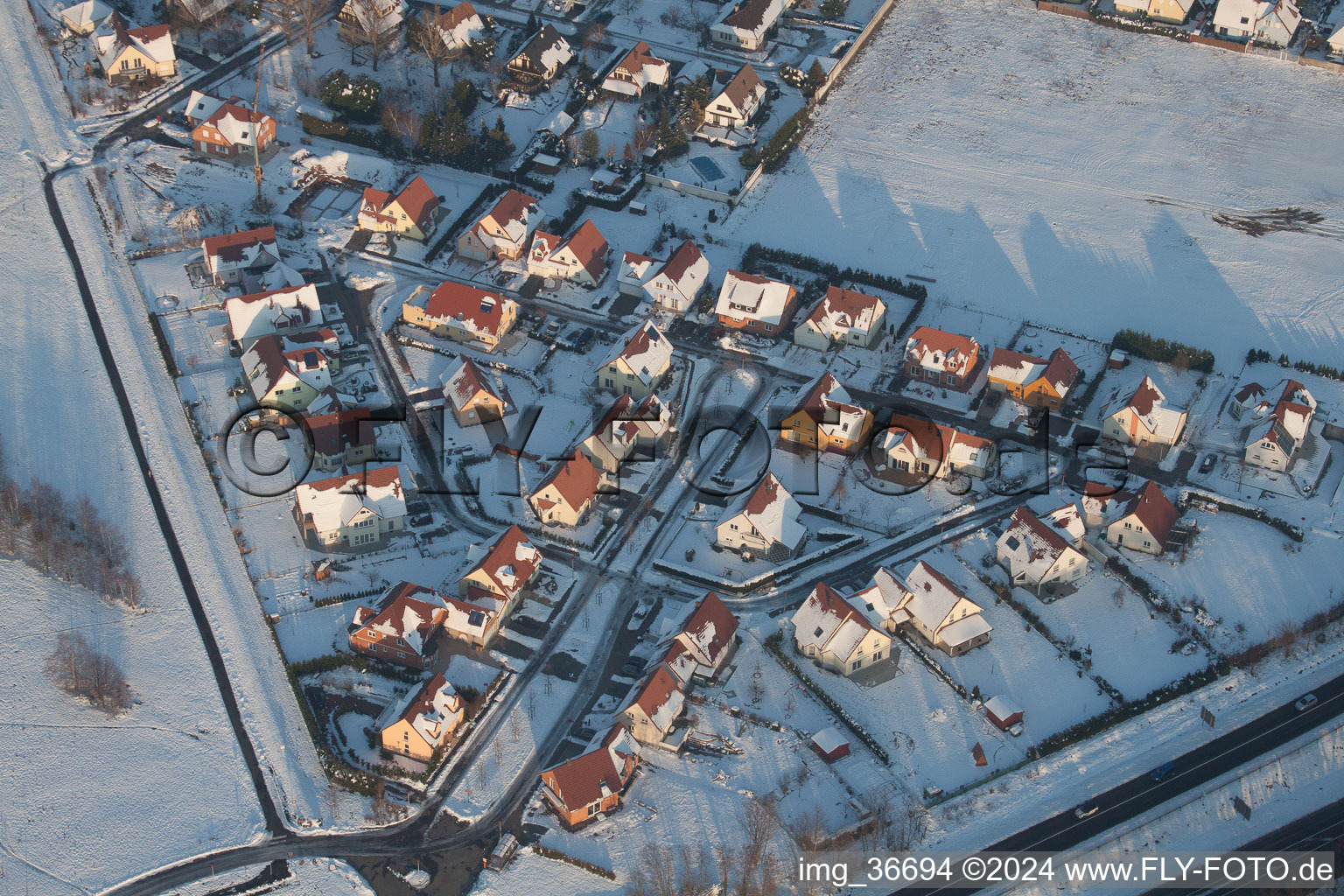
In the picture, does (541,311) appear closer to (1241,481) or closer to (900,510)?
(900,510)

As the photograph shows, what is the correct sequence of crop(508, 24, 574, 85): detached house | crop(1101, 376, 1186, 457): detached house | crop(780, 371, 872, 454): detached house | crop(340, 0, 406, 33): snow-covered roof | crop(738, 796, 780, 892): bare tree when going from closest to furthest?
crop(738, 796, 780, 892): bare tree → crop(1101, 376, 1186, 457): detached house → crop(780, 371, 872, 454): detached house → crop(508, 24, 574, 85): detached house → crop(340, 0, 406, 33): snow-covered roof

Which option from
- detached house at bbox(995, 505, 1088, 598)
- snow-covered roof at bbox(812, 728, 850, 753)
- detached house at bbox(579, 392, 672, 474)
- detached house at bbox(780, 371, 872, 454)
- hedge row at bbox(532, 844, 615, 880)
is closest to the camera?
hedge row at bbox(532, 844, 615, 880)

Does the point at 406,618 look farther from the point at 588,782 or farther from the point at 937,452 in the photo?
the point at 937,452

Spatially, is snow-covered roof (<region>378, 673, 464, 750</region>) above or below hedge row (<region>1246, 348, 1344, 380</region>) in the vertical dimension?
above

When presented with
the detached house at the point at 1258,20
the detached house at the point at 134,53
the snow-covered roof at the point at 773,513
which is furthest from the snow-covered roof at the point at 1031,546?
the detached house at the point at 134,53

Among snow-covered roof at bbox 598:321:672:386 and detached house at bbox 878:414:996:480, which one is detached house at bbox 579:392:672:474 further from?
detached house at bbox 878:414:996:480

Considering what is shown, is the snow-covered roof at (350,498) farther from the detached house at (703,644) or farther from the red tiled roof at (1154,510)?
the red tiled roof at (1154,510)

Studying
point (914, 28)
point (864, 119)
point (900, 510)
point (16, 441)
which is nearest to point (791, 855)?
point (900, 510)

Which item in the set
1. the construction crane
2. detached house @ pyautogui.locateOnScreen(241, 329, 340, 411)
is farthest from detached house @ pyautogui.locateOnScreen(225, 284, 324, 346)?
the construction crane
